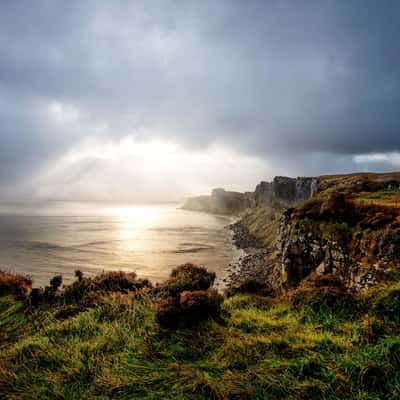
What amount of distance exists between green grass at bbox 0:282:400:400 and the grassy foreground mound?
0.02 metres

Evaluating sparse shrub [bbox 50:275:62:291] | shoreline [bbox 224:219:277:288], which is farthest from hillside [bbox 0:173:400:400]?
shoreline [bbox 224:219:277:288]

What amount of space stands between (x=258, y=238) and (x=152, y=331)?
234 ft

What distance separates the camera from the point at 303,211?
60.0 feet

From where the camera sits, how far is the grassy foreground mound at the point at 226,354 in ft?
11.3

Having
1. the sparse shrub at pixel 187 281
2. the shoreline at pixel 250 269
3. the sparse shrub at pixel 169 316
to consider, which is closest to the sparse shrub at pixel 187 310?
the sparse shrub at pixel 169 316

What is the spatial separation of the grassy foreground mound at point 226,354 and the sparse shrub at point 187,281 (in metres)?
1.32

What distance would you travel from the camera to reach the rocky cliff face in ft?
331

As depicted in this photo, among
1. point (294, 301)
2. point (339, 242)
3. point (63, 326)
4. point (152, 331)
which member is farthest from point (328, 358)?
point (339, 242)

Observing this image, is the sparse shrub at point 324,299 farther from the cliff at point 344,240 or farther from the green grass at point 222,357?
the cliff at point 344,240

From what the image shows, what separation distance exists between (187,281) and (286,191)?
414 feet

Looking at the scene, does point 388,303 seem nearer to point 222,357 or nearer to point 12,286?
point 222,357

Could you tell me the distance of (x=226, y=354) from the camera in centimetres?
433

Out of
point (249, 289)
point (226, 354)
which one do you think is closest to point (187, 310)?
point (226, 354)

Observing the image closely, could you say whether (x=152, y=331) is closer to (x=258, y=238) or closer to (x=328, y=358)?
(x=328, y=358)
